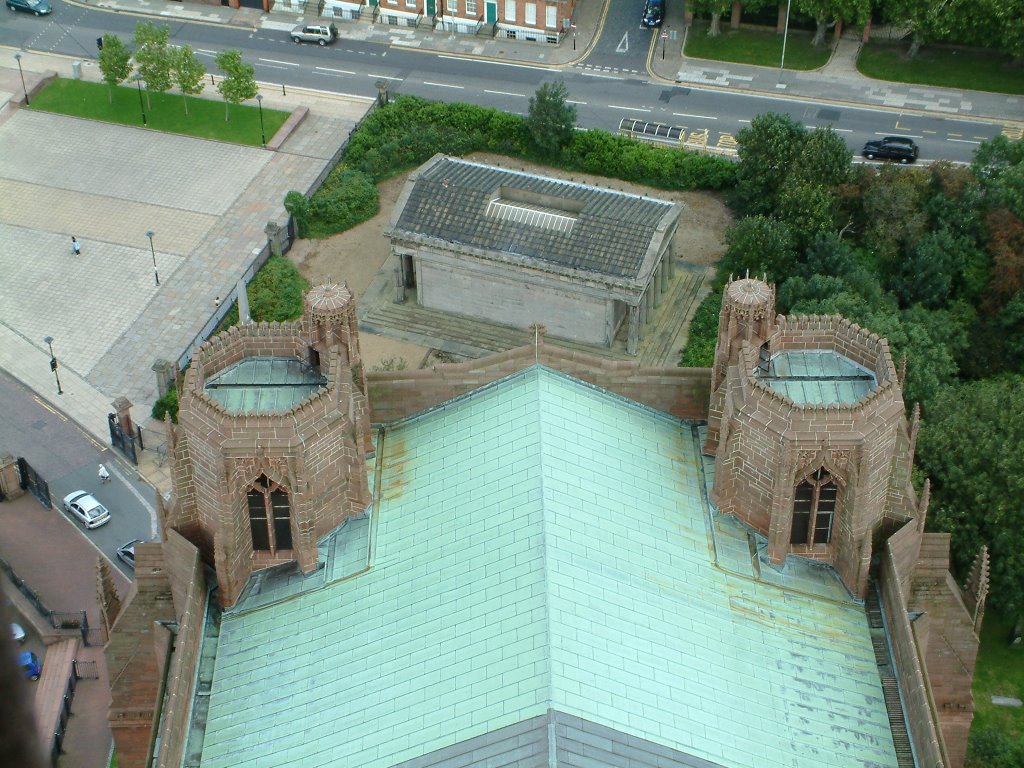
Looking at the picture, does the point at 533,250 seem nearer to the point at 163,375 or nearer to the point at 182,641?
the point at 163,375

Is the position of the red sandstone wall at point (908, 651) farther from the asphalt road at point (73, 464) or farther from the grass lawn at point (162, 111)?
the grass lawn at point (162, 111)

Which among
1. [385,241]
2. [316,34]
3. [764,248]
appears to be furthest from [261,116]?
[764,248]

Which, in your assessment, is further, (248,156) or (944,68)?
(944,68)

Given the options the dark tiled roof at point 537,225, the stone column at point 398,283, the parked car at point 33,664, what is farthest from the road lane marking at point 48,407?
the dark tiled roof at point 537,225

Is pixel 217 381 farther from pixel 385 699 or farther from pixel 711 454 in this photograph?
→ pixel 711 454

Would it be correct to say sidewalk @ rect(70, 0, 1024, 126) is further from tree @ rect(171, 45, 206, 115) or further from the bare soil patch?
the bare soil patch

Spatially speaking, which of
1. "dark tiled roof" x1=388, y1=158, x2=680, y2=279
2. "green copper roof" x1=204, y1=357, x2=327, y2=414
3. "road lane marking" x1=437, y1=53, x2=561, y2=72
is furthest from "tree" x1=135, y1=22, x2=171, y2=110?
"green copper roof" x1=204, y1=357, x2=327, y2=414

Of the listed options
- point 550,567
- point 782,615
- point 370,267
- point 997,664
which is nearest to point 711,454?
point 782,615
